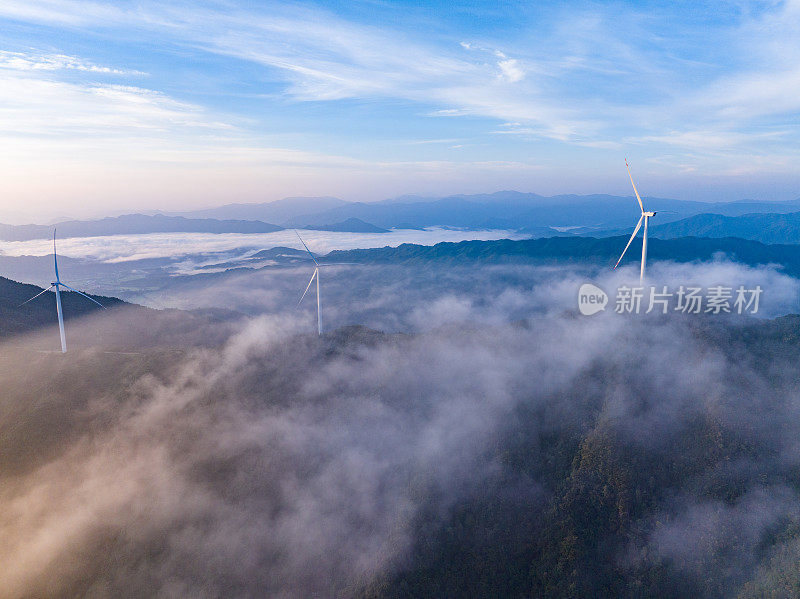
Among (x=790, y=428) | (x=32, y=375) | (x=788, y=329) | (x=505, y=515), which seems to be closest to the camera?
(x=505, y=515)

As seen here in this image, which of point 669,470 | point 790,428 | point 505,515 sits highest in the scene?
point 790,428

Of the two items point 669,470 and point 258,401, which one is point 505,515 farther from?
point 258,401

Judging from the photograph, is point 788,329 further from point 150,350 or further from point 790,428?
point 150,350

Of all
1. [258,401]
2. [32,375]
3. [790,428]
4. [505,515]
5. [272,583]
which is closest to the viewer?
[272,583]

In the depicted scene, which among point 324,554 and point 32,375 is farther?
point 32,375

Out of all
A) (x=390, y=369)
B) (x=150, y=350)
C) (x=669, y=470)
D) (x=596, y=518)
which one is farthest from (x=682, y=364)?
(x=150, y=350)

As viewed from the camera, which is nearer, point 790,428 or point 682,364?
point 790,428

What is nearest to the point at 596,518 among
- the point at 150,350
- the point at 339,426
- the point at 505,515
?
the point at 505,515

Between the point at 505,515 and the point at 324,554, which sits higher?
the point at 505,515

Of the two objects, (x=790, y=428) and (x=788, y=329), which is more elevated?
(x=788, y=329)

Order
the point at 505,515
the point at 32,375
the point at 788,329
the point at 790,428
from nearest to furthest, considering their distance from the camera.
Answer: the point at 505,515 < the point at 790,428 < the point at 32,375 < the point at 788,329
